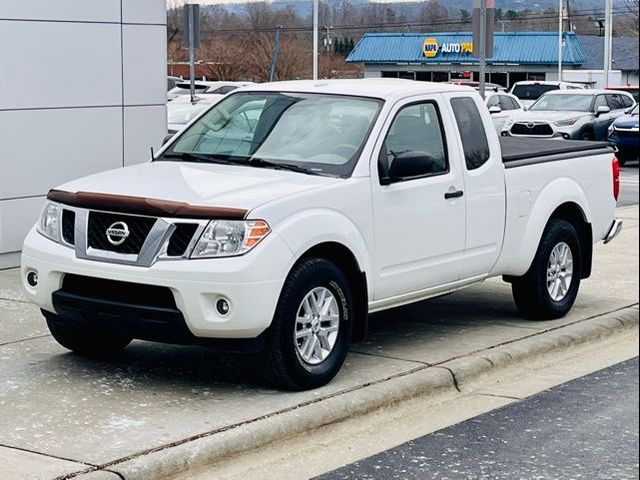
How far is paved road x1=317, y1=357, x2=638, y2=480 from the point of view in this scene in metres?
5.76

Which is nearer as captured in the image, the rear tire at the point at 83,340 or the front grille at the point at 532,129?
the rear tire at the point at 83,340

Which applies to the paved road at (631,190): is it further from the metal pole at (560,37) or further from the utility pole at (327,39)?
the utility pole at (327,39)

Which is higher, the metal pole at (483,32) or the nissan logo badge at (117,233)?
the metal pole at (483,32)

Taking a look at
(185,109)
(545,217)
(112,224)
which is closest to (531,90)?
(185,109)

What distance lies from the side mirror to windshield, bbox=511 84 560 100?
2200 centimetres

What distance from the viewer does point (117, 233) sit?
6.74 m

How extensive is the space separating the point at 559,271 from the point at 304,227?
3.07m

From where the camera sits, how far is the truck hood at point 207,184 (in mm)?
6715

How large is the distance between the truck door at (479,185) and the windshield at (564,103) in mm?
20257

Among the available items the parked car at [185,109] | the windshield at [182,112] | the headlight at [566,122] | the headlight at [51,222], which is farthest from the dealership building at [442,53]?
the headlight at [51,222]

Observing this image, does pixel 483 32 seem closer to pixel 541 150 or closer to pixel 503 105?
pixel 541 150

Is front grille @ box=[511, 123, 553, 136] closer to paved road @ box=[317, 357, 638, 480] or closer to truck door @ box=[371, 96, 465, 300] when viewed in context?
truck door @ box=[371, 96, 465, 300]

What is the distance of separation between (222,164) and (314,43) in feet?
30.2

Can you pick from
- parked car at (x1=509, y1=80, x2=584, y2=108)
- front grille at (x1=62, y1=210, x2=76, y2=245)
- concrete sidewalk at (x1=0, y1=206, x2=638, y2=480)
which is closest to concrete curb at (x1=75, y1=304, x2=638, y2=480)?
concrete sidewalk at (x1=0, y1=206, x2=638, y2=480)
